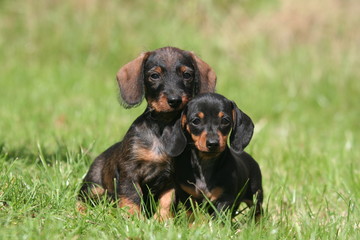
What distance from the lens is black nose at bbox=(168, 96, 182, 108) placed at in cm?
468

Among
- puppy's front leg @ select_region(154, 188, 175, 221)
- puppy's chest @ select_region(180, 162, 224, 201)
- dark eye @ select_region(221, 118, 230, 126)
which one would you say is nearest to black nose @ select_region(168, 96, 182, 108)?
dark eye @ select_region(221, 118, 230, 126)

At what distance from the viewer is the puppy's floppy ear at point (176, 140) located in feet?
15.6

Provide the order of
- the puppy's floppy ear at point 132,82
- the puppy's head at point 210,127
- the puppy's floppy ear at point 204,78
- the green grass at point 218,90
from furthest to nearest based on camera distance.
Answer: the puppy's floppy ear at point 204,78, the puppy's floppy ear at point 132,82, the puppy's head at point 210,127, the green grass at point 218,90

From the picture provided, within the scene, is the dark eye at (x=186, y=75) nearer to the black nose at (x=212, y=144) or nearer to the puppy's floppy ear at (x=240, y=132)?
the puppy's floppy ear at (x=240, y=132)

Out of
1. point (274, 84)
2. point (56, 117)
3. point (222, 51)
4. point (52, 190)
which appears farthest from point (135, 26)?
point (52, 190)

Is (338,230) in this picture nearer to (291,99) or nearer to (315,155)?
(315,155)

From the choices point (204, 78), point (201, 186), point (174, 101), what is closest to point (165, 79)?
point (174, 101)

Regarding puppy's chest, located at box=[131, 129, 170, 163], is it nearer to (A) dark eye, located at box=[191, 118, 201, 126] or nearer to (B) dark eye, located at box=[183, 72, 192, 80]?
(A) dark eye, located at box=[191, 118, 201, 126]

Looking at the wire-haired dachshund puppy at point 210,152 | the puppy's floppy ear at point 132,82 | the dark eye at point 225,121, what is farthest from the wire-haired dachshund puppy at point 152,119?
the dark eye at point 225,121

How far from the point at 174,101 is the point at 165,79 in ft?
0.91

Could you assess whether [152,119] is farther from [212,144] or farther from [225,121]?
[212,144]

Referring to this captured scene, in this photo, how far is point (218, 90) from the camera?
429 inches

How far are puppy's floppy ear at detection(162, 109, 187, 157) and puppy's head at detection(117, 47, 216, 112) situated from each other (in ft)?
0.40

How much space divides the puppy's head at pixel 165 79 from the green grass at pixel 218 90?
0.82 meters
